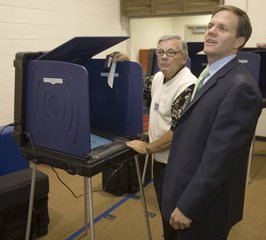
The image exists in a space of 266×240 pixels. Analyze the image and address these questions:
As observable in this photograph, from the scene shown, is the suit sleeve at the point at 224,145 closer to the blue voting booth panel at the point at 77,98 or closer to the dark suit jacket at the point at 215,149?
the dark suit jacket at the point at 215,149

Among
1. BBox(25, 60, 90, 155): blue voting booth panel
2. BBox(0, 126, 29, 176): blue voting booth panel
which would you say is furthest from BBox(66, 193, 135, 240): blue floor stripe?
BBox(25, 60, 90, 155): blue voting booth panel

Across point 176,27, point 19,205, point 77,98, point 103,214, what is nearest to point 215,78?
point 77,98

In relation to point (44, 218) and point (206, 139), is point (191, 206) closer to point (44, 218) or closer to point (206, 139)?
point (206, 139)

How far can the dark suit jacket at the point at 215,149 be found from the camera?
1019 millimetres

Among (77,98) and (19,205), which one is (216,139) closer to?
(77,98)

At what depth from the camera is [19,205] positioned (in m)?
2.02

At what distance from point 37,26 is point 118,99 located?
2413 millimetres

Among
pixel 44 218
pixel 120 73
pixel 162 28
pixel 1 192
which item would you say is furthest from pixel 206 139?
pixel 162 28

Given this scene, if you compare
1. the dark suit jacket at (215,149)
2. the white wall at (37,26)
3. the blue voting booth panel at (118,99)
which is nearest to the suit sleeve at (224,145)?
the dark suit jacket at (215,149)

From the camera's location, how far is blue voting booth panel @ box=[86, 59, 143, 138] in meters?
1.54

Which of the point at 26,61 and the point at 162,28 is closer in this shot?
Result: the point at 26,61

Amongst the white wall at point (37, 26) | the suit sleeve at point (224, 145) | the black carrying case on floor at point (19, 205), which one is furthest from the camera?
the white wall at point (37, 26)

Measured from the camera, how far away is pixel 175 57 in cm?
168

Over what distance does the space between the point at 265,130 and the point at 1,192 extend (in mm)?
3499
